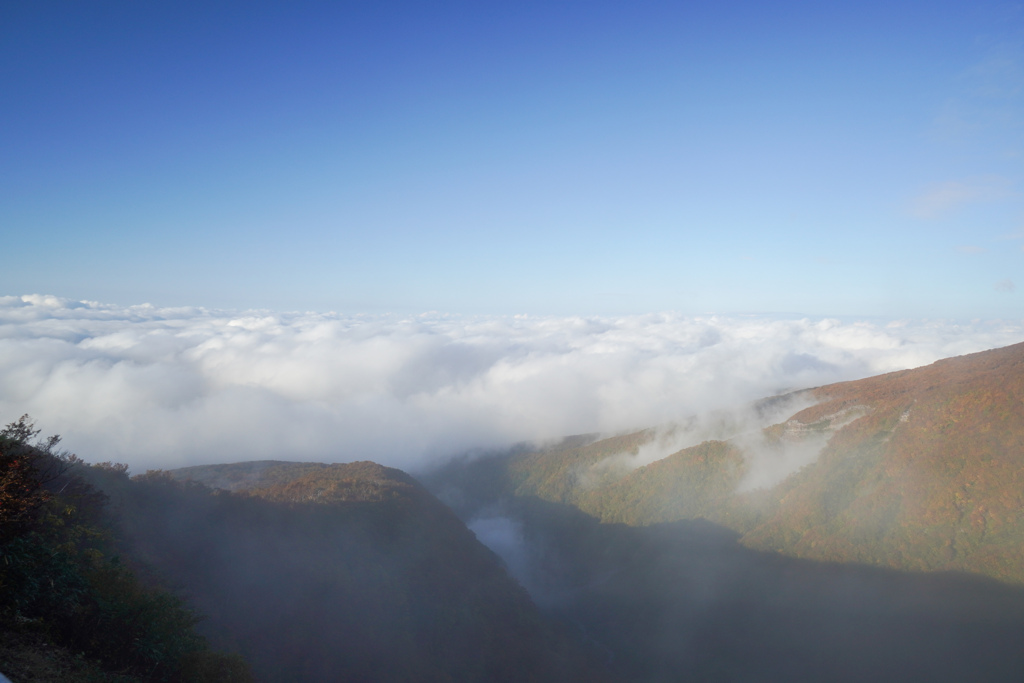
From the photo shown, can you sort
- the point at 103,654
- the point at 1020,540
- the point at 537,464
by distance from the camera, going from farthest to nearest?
the point at 537,464
the point at 1020,540
the point at 103,654

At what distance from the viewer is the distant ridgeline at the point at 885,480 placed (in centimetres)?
5594

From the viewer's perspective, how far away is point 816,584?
201ft

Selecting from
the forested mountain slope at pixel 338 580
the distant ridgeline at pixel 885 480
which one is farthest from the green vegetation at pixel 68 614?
the distant ridgeline at pixel 885 480

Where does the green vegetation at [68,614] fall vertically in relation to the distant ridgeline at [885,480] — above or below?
above

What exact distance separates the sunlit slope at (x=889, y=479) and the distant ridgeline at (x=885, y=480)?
0.16 meters

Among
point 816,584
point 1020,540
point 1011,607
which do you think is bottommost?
point 816,584

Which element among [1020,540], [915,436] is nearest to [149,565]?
[1020,540]

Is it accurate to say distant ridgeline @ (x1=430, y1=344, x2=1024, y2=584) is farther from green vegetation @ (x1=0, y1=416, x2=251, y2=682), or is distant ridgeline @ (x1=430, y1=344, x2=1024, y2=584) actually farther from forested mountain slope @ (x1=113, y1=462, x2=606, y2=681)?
green vegetation @ (x1=0, y1=416, x2=251, y2=682)

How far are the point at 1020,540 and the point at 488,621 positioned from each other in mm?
66600

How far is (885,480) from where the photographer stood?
6600 centimetres

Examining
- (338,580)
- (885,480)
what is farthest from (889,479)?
(338,580)

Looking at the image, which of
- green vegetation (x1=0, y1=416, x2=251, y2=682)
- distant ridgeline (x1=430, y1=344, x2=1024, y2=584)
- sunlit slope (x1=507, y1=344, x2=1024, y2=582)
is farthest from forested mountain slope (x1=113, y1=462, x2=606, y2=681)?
distant ridgeline (x1=430, y1=344, x2=1024, y2=584)

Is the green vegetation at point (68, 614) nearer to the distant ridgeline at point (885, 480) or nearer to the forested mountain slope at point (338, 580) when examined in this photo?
the forested mountain slope at point (338, 580)

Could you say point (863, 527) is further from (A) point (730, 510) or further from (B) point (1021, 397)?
(B) point (1021, 397)
